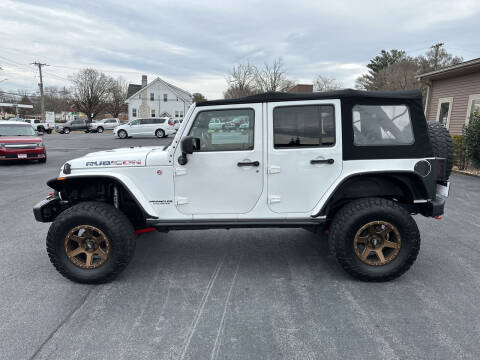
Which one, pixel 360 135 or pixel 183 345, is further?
pixel 360 135

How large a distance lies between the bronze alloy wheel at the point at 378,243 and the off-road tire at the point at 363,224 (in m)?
0.04

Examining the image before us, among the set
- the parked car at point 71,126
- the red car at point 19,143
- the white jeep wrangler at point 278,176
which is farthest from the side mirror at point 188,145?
the parked car at point 71,126

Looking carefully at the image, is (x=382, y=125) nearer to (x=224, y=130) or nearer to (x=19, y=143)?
(x=224, y=130)

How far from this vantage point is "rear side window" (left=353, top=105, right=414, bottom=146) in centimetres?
344

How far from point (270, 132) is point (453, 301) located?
7.80 feet

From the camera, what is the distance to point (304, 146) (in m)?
3.41

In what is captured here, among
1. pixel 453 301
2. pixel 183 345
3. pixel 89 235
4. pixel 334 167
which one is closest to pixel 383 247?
pixel 453 301

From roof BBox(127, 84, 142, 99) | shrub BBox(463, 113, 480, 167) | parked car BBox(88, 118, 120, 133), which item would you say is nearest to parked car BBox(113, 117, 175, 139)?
parked car BBox(88, 118, 120, 133)

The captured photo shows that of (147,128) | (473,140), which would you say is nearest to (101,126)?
(147,128)

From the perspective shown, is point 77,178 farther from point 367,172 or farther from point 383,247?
point 383,247

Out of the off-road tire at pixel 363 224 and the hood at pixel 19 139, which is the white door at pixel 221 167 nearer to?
the off-road tire at pixel 363 224

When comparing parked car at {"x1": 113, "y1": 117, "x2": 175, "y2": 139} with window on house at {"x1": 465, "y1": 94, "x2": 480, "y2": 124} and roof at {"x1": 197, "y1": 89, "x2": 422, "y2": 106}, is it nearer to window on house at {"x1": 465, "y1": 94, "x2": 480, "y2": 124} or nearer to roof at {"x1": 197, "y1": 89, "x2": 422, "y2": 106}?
window on house at {"x1": 465, "y1": 94, "x2": 480, "y2": 124}

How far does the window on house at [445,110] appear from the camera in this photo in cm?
1455

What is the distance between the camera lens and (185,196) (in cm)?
348
